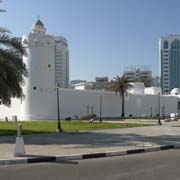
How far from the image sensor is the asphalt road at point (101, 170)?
1041cm

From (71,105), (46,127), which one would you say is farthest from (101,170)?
(71,105)

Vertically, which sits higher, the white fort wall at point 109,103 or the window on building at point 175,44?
the window on building at point 175,44

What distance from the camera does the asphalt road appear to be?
410 inches

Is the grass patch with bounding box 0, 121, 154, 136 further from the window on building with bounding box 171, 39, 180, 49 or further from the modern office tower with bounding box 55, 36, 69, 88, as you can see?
the window on building with bounding box 171, 39, 180, 49

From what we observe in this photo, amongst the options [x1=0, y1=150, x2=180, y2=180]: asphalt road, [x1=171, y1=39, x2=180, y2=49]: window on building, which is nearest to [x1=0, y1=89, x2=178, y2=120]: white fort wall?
[x1=0, y1=150, x2=180, y2=180]: asphalt road

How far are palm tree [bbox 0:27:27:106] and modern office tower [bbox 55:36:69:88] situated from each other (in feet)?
382

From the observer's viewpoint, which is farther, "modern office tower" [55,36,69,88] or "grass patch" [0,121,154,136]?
"modern office tower" [55,36,69,88]

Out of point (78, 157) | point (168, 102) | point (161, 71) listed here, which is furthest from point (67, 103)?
point (161, 71)

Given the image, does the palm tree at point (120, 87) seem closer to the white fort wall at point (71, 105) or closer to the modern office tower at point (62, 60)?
the white fort wall at point (71, 105)

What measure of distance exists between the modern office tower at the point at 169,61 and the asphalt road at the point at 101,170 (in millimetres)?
145830

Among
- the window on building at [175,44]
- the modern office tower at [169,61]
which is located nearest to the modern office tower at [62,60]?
the modern office tower at [169,61]

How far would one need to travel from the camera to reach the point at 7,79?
2603 cm

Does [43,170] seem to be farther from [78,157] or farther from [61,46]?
[61,46]

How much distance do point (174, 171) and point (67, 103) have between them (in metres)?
60.9
